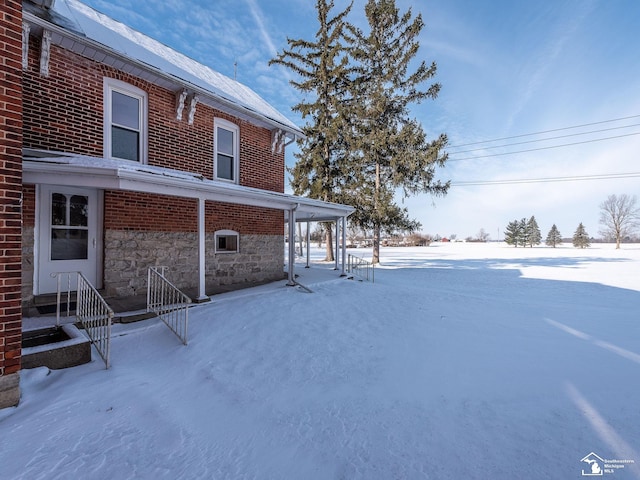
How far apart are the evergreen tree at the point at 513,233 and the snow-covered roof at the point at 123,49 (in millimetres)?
70804

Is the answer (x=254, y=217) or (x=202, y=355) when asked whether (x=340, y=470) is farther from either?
(x=254, y=217)

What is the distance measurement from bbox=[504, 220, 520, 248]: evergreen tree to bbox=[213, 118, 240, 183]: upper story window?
72284mm

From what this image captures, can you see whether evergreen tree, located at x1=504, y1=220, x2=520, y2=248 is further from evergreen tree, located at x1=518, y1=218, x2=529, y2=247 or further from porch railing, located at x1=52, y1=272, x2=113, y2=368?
porch railing, located at x1=52, y1=272, x2=113, y2=368

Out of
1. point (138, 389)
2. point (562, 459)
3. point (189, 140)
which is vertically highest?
point (189, 140)

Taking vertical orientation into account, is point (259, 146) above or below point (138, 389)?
above

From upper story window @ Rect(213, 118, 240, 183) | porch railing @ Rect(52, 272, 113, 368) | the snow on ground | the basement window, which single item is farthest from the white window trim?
porch railing @ Rect(52, 272, 113, 368)

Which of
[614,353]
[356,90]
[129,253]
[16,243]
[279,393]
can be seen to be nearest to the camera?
[16,243]

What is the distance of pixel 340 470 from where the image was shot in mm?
2562

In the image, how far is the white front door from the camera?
5.74 meters

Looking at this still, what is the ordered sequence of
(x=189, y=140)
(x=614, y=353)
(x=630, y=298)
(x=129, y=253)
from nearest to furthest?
(x=614, y=353), (x=129, y=253), (x=189, y=140), (x=630, y=298)

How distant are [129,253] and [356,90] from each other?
53.4ft

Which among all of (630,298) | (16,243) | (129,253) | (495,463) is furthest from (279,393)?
(630,298)

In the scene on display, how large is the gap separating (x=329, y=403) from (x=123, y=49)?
324 inches

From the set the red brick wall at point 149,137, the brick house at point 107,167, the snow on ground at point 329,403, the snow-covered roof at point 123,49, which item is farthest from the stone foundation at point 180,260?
the snow-covered roof at point 123,49
